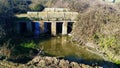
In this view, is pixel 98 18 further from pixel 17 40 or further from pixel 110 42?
pixel 17 40

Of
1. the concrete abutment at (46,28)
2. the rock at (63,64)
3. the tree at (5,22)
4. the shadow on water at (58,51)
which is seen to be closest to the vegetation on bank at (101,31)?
the shadow on water at (58,51)

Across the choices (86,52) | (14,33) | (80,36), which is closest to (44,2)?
(14,33)

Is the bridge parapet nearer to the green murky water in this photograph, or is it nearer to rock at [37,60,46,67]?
the green murky water

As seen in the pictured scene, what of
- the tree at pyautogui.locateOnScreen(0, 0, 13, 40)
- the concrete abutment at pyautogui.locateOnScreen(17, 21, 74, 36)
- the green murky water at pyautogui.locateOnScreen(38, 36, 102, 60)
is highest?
the tree at pyautogui.locateOnScreen(0, 0, 13, 40)

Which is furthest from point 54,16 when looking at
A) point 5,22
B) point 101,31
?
point 101,31

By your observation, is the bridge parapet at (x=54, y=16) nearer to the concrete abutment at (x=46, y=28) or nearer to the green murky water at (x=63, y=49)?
the concrete abutment at (x=46, y=28)

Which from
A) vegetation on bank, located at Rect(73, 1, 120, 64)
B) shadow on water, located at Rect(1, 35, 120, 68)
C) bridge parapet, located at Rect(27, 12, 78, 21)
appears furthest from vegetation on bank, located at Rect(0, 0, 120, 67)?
bridge parapet, located at Rect(27, 12, 78, 21)

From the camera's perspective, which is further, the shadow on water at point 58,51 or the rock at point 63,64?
the shadow on water at point 58,51

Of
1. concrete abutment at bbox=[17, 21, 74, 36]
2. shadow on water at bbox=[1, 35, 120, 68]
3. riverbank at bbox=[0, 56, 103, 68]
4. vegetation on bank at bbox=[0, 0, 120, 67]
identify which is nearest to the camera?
riverbank at bbox=[0, 56, 103, 68]

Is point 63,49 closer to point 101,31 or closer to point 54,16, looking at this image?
point 101,31
